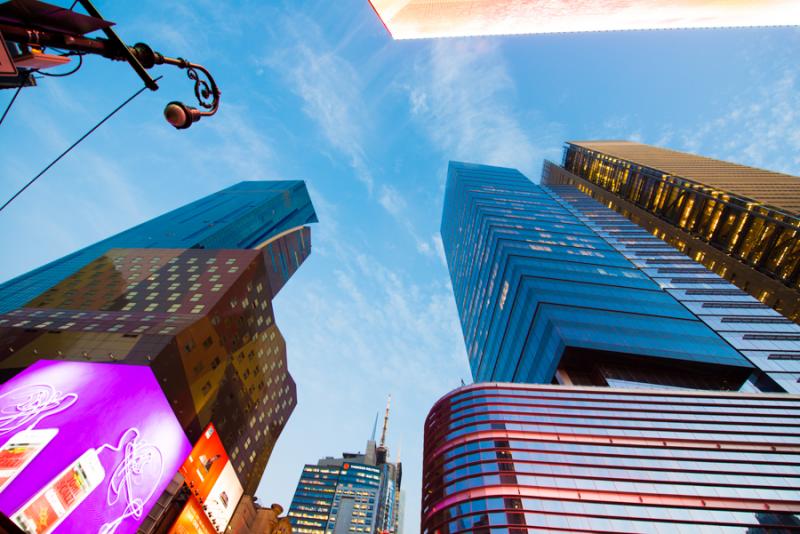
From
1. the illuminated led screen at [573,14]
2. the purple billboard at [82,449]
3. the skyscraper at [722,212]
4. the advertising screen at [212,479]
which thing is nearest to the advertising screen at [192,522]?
the advertising screen at [212,479]

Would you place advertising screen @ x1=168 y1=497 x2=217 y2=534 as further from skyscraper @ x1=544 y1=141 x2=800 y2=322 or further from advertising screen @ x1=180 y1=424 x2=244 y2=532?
skyscraper @ x1=544 y1=141 x2=800 y2=322

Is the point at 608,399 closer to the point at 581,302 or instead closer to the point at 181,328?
the point at 581,302

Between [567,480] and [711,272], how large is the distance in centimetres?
6148

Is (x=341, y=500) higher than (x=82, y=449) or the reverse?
higher

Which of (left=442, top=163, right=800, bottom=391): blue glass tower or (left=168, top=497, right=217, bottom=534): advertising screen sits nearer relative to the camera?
(left=168, top=497, right=217, bottom=534): advertising screen

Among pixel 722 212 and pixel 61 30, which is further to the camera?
pixel 722 212

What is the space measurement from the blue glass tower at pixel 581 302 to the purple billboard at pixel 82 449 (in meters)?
42.2

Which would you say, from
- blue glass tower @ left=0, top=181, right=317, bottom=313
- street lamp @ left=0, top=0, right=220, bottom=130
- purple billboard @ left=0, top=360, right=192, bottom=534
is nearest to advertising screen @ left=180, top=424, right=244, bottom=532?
purple billboard @ left=0, top=360, right=192, bottom=534

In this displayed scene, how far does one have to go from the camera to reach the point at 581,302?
168 feet

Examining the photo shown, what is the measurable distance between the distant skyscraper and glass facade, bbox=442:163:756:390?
71508mm

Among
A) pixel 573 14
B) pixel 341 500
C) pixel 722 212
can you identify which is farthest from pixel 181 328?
pixel 341 500

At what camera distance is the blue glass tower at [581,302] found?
144ft

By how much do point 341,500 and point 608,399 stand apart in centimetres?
11020

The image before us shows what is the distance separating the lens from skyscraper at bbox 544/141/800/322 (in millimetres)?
55469
